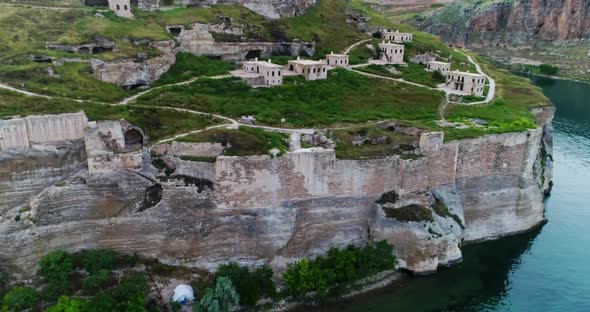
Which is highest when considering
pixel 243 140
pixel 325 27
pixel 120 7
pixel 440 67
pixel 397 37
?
pixel 120 7

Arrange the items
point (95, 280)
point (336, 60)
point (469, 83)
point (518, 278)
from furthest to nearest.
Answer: point (336, 60) < point (469, 83) < point (518, 278) < point (95, 280)

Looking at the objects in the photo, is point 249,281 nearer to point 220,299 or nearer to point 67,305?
point 220,299

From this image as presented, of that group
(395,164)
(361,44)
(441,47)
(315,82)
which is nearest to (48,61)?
(315,82)

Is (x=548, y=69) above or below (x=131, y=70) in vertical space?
below

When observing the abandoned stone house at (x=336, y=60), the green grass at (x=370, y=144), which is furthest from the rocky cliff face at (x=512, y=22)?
the green grass at (x=370, y=144)

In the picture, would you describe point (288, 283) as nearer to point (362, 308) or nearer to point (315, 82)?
point (362, 308)

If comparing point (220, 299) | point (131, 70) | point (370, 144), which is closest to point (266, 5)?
point (131, 70)

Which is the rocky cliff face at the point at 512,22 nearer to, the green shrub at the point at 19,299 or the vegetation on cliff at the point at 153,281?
the vegetation on cliff at the point at 153,281
